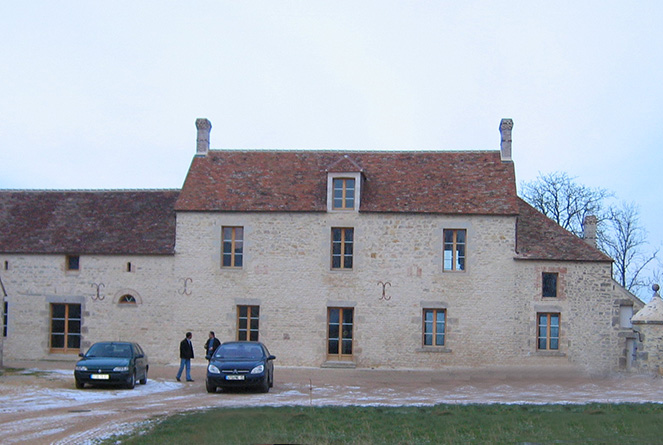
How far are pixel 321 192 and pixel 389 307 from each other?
474cm

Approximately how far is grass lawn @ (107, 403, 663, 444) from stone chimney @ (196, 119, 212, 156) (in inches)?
637

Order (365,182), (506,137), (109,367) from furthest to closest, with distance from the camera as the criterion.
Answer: (506,137) < (365,182) < (109,367)

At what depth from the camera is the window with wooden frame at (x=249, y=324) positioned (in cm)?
2688

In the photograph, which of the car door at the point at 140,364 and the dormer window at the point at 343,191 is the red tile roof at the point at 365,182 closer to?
the dormer window at the point at 343,191

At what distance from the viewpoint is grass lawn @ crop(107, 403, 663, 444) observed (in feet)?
37.4

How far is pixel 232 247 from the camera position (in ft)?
89.6

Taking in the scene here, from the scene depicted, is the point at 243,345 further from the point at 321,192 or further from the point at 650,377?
the point at 650,377

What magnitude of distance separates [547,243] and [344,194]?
7246 mm

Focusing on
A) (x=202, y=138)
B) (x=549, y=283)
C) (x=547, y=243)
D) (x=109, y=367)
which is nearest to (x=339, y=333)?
(x=549, y=283)

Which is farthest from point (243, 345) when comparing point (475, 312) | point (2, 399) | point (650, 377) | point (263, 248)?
point (650, 377)

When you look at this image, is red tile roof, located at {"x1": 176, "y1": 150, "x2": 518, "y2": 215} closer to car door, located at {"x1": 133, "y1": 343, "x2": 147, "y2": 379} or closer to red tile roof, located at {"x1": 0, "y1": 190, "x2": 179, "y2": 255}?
red tile roof, located at {"x1": 0, "y1": 190, "x2": 179, "y2": 255}

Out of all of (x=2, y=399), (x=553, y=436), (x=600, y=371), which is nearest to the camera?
(x=553, y=436)

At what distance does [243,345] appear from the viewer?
1992cm

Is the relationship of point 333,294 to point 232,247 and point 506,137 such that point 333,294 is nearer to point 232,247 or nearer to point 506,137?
point 232,247
